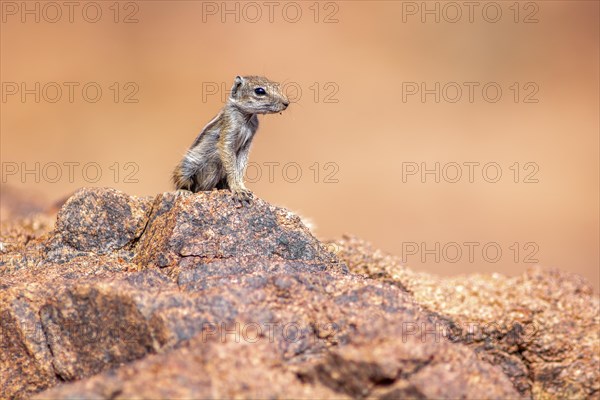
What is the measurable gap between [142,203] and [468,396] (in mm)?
3774

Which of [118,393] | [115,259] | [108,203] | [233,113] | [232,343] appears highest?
[233,113]

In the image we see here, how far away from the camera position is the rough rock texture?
14.4 ft

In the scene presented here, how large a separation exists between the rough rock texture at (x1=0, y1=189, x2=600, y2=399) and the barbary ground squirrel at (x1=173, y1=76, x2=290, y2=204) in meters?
1.13

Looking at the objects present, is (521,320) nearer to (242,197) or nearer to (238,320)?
(242,197)

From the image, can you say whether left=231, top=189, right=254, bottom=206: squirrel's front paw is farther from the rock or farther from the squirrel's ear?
the rock

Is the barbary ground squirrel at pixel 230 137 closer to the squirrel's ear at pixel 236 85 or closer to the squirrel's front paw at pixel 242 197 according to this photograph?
the squirrel's ear at pixel 236 85

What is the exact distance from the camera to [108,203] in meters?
6.82

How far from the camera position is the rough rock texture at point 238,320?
173 inches

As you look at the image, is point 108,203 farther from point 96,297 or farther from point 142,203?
point 96,297

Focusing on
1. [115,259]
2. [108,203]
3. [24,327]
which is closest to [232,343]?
[24,327]

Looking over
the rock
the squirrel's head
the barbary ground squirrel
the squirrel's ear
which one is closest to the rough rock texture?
the rock

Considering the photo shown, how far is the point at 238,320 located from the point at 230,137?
11.1ft

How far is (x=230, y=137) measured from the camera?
25.6 ft

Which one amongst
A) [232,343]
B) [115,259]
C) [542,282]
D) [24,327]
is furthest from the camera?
[542,282]
